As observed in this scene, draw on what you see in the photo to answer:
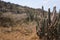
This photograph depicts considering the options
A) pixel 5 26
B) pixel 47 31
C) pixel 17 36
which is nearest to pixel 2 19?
pixel 5 26

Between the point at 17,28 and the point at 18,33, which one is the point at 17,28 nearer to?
the point at 17,28

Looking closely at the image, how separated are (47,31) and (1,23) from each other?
32.5 ft

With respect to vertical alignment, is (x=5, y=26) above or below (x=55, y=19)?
below

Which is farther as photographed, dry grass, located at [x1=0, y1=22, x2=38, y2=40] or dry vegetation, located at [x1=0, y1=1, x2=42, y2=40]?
dry vegetation, located at [x1=0, y1=1, x2=42, y2=40]

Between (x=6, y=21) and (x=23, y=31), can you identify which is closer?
(x=23, y=31)

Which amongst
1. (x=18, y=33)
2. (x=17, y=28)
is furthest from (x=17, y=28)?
(x=18, y=33)

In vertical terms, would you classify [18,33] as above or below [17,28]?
below

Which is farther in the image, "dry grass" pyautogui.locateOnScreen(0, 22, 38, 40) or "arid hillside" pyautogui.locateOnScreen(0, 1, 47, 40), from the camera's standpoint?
"arid hillside" pyautogui.locateOnScreen(0, 1, 47, 40)

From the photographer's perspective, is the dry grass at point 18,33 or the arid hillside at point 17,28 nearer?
the dry grass at point 18,33

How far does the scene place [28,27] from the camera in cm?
2381

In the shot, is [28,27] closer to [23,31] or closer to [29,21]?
[23,31]

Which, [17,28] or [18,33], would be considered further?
[17,28]

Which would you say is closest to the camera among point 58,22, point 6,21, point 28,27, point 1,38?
point 58,22

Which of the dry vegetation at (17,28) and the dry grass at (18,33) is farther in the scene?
the dry vegetation at (17,28)
